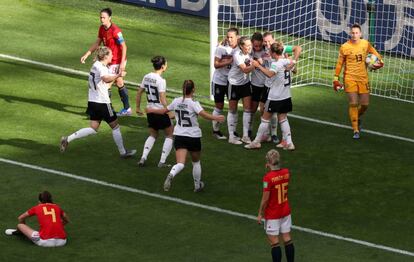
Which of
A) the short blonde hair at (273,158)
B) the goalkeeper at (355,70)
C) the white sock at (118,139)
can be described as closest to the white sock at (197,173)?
the white sock at (118,139)

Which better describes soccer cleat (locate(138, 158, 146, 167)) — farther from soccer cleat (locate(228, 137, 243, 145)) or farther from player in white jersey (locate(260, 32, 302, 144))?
player in white jersey (locate(260, 32, 302, 144))

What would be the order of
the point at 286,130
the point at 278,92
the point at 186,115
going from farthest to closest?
1. the point at 286,130
2. the point at 278,92
3. the point at 186,115

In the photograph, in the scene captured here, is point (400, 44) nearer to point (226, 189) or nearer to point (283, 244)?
point (226, 189)

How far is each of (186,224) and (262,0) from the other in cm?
1268

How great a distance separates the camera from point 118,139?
20562 millimetres

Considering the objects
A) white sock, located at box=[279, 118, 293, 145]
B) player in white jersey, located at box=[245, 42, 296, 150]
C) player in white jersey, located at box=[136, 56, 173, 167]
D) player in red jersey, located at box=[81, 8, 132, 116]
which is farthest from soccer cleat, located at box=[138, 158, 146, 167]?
player in red jersey, located at box=[81, 8, 132, 116]

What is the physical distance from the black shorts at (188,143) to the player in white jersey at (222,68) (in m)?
3.16

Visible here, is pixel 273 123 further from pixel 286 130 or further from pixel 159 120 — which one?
pixel 159 120

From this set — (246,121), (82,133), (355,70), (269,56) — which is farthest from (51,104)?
(355,70)

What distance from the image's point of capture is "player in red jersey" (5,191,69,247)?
16.6 metres

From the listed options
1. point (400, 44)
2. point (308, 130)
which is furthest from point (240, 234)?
point (400, 44)

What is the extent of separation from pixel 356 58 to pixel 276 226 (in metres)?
7.09

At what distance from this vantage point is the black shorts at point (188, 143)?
18.8m

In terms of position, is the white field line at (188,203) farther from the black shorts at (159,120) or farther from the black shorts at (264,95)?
the black shorts at (264,95)
